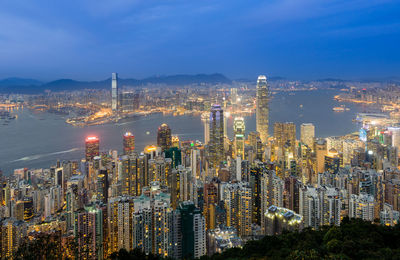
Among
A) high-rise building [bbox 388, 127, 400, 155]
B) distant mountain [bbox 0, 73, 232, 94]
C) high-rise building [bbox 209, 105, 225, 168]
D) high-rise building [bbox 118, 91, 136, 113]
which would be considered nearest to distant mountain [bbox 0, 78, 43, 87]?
distant mountain [bbox 0, 73, 232, 94]

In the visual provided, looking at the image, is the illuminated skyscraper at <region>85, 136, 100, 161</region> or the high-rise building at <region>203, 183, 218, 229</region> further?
the illuminated skyscraper at <region>85, 136, 100, 161</region>

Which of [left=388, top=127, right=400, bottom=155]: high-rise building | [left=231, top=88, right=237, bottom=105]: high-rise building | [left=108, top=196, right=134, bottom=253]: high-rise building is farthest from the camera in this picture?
[left=231, top=88, right=237, bottom=105]: high-rise building

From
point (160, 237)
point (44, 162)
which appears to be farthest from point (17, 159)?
point (160, 237)

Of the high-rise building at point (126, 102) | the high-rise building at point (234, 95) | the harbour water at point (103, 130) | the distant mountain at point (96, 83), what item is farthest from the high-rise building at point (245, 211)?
the high-rise building at point (234, 95)

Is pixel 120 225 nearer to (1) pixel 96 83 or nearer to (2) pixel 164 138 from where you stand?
(2) pixel 164 138

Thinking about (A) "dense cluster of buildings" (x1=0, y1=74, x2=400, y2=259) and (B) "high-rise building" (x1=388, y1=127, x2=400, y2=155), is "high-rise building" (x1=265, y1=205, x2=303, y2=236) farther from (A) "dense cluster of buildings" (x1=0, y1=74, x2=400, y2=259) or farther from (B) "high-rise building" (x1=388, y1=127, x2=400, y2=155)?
(B) "high-rise building" (x1=388, y1=127, x2=400, y2=155)

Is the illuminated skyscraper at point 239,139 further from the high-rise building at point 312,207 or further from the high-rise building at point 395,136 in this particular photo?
the high-rise building at point 395,136

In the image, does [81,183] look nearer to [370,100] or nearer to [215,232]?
[215,232]
